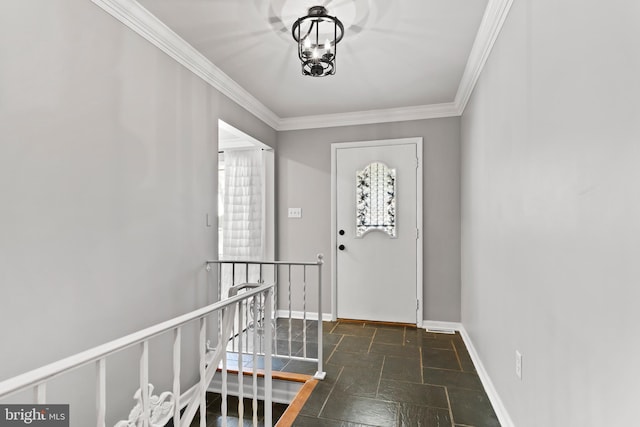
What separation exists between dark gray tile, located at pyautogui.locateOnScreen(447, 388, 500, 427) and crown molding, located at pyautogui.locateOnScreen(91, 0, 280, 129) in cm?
304

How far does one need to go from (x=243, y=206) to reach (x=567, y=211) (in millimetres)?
3531

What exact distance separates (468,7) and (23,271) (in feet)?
8.83

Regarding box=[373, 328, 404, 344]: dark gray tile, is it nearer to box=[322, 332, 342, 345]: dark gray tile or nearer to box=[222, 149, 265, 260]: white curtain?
box=[322, 332, 342, 345]: dark gray tile

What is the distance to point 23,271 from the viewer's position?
1432 millimetres

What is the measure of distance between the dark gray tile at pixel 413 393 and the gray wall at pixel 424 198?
1.41 m

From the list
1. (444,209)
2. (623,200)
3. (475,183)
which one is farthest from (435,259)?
(623,200)

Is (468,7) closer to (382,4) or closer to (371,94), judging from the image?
(382,4)

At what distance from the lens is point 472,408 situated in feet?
7.04

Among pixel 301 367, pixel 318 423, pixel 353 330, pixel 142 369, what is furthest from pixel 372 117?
pixel 142 369

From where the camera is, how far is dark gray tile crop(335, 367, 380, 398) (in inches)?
92.5

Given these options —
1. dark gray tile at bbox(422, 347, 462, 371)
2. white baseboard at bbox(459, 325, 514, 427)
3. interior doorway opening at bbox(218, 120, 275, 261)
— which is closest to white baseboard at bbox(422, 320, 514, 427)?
white baseboard at bbox(459, 325, 514, 427)

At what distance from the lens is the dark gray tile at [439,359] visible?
2.74 meters

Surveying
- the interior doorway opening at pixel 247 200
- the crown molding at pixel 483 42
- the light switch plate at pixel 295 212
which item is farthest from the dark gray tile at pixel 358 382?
the crown molding at pixel 483 42

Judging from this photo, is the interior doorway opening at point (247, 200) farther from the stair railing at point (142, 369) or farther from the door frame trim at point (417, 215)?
the stair railing at point (142, 369)
